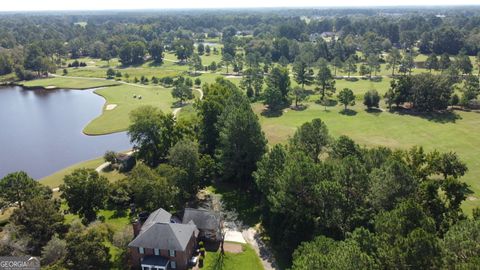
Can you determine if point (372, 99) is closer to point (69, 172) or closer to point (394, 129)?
point (394, 129)

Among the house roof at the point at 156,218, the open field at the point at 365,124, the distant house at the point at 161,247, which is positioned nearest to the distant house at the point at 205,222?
the house roof at the point at 156,218

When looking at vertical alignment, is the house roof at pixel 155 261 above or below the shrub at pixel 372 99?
below

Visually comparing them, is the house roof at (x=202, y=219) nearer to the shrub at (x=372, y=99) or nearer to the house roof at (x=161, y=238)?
the house roof at (x=161, y=238)

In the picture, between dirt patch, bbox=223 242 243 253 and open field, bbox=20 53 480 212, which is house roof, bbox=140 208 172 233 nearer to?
dirt patch, bbox=223 242 243 253

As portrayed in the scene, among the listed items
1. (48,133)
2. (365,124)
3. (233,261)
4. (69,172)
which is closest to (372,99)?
(365,124)

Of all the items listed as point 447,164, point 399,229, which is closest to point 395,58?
point 447,164
